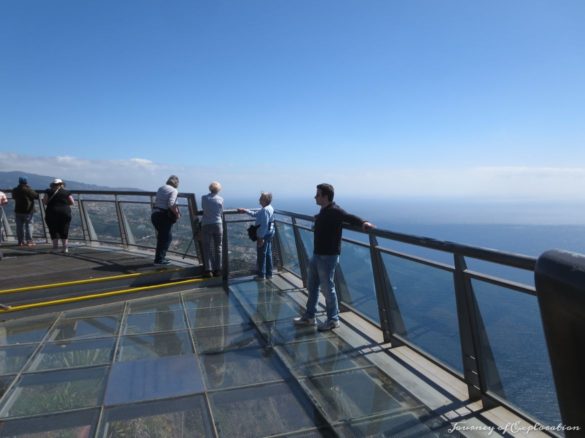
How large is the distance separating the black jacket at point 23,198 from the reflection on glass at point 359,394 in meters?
10.5

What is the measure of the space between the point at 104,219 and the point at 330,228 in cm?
845

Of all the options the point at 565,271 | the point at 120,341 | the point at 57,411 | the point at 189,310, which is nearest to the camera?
the point at 565,271

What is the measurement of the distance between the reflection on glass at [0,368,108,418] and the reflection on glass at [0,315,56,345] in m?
1.22

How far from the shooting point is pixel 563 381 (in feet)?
3.79

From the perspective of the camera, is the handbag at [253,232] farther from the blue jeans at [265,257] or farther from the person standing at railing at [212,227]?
the person standing at railing at [212,227]

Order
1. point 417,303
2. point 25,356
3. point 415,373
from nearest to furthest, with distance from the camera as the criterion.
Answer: point 415,373 < point 417,303 < point 25,356

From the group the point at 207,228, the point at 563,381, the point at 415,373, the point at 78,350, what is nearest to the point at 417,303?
the point at 415,373

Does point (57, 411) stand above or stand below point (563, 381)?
below

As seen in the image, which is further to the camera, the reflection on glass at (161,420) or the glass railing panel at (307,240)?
the glass railing panel at (307,240)

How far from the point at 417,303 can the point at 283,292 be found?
3.13 m

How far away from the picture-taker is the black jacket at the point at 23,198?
36.0ft

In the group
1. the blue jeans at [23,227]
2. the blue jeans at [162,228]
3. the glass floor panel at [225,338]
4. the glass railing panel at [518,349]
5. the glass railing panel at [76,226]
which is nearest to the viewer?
the glass railing panel at [518,349]

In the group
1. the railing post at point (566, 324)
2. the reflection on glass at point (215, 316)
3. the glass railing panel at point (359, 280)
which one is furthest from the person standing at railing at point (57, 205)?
the railing post at point (566, 324)

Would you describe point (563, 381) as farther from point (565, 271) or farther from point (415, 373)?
point (415, 373)
